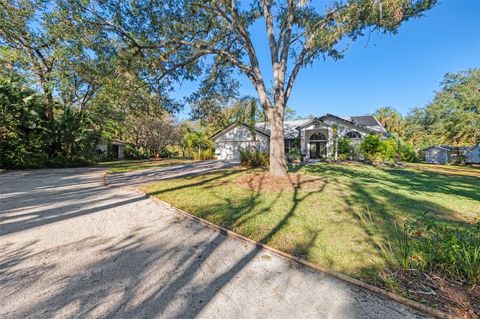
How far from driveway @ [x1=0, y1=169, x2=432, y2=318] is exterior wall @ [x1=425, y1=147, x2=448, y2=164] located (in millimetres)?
32532

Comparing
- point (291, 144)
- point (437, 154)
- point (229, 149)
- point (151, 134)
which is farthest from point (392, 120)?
point (151, 134)

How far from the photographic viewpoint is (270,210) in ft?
15.4

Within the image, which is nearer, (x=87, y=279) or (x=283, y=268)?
(x=87, y=279)

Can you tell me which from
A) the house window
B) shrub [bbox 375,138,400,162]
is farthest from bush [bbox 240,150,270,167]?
shrub [bbox 375,138,400,162]

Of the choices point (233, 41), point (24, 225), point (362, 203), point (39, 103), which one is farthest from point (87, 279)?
point (39, 103)

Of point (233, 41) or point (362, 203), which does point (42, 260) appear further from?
point (233, 41)

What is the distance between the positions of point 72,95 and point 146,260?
752 inches

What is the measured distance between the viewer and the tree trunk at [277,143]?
7.78 m

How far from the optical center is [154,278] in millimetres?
2359

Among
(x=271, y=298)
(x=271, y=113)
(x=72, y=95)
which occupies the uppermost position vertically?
(x=72, y=95)

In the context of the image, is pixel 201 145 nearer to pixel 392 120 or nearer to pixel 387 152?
pixel 387 152

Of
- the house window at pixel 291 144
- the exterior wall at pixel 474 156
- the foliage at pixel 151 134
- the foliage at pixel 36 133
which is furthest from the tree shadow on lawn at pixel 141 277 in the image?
the exterior wall at pixel 474 156

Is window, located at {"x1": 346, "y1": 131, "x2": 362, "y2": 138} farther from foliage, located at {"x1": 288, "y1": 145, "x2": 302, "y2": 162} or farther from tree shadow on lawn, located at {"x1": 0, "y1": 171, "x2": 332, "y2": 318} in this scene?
tree shadow on lawn, located at {"x1": 0, "y1": 171, "x2": 332, "y2": 318}

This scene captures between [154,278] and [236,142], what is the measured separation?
19317mm
